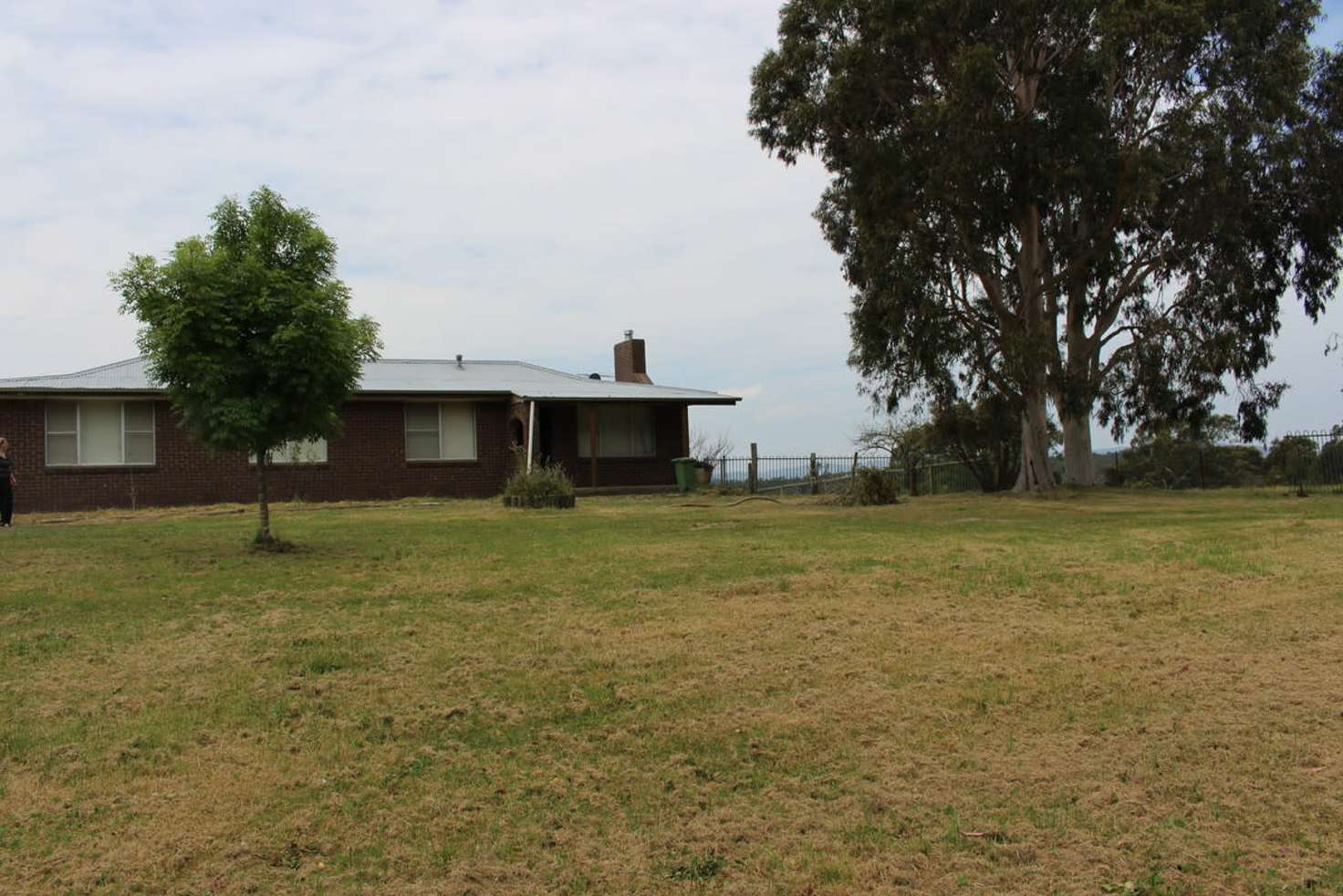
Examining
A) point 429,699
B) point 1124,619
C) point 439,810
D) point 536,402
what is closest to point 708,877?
point 439,810

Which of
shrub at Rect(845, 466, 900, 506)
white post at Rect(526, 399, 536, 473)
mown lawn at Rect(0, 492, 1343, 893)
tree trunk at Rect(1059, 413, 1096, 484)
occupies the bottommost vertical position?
mown lawn at Rect(0, 492, 1343, 893)

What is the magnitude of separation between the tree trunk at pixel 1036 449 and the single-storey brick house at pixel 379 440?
7.07m

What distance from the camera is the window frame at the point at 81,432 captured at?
22484 millimetres

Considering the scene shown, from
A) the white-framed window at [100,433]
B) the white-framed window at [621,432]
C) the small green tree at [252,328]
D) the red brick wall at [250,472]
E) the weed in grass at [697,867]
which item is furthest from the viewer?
the white-framed window at [621,432]

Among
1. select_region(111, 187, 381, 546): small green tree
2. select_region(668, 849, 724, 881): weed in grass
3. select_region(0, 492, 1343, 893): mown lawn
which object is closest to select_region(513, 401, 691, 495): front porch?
select_region(111, 187, 381, 546): small green tree

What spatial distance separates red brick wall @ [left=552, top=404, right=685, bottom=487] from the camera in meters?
26.7

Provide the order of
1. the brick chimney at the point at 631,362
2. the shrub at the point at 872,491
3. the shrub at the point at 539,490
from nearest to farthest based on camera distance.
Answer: the shrub at the point at 539,490
the shrub at the point at 872,491
the brick chimney at the point at 631,362

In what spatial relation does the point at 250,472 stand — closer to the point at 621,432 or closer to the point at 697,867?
the point at 621,432

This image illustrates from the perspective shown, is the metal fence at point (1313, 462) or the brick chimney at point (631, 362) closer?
the metal fence at point (1313, 462)

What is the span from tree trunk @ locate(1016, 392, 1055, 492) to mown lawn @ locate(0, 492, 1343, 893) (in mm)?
13983

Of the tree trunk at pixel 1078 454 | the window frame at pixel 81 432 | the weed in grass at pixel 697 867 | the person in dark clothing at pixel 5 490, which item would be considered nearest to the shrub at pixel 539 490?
the person in dark clothing at pixel 5 490

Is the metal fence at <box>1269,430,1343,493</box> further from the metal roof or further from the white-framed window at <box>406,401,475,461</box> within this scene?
the white-framed window at <box>406,401,475,461</box>

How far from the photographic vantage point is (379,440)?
24953mm

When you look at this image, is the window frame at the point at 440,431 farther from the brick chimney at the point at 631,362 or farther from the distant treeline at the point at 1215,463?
the distant treeline at the point at 1215,463
